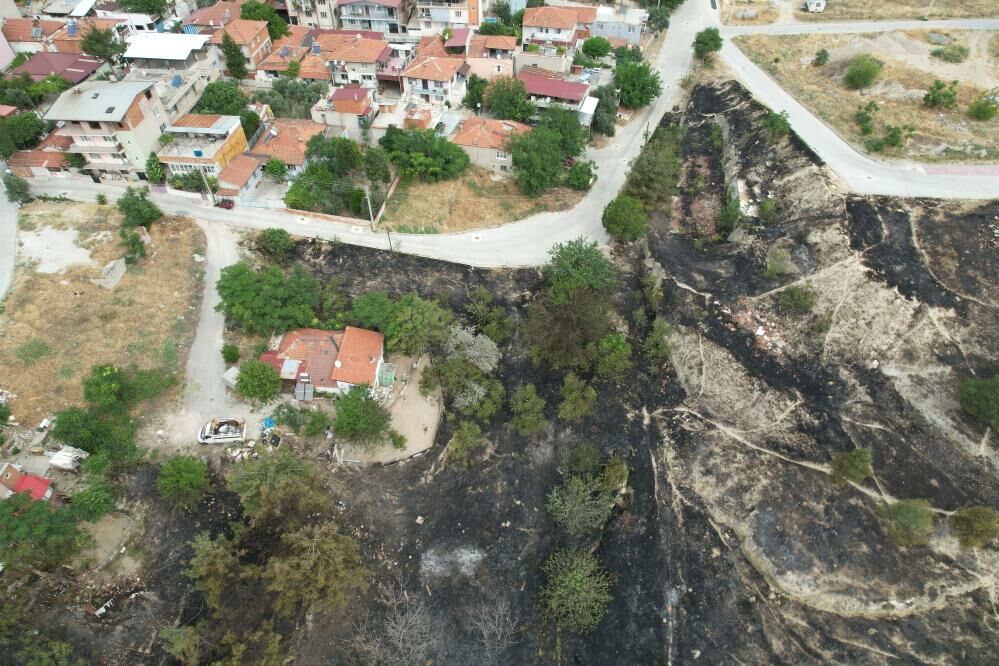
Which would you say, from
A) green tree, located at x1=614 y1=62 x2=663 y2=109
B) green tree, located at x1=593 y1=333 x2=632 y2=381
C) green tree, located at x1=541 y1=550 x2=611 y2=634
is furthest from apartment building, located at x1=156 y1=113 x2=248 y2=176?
green tree, located at x1=541 y1=550 x2=611 y2=634

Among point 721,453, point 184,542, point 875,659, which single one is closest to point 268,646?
point 184,542

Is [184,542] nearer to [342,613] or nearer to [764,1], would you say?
[342,613]

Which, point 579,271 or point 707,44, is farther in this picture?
point 707,44

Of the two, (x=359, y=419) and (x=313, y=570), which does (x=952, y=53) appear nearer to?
(x=359, y=419)

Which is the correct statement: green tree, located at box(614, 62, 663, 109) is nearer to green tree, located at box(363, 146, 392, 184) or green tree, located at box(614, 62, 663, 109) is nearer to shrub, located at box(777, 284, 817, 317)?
green tree, located at box(363, 146, 392, 184)

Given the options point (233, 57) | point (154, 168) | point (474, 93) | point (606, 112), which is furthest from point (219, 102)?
point (606, 112)

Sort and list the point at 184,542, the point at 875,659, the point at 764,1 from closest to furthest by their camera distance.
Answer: the point at 875,659
the point at 184,542
the point at 764,1

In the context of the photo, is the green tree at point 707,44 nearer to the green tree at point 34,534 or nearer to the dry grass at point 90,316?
the dry grass at point 90,316
